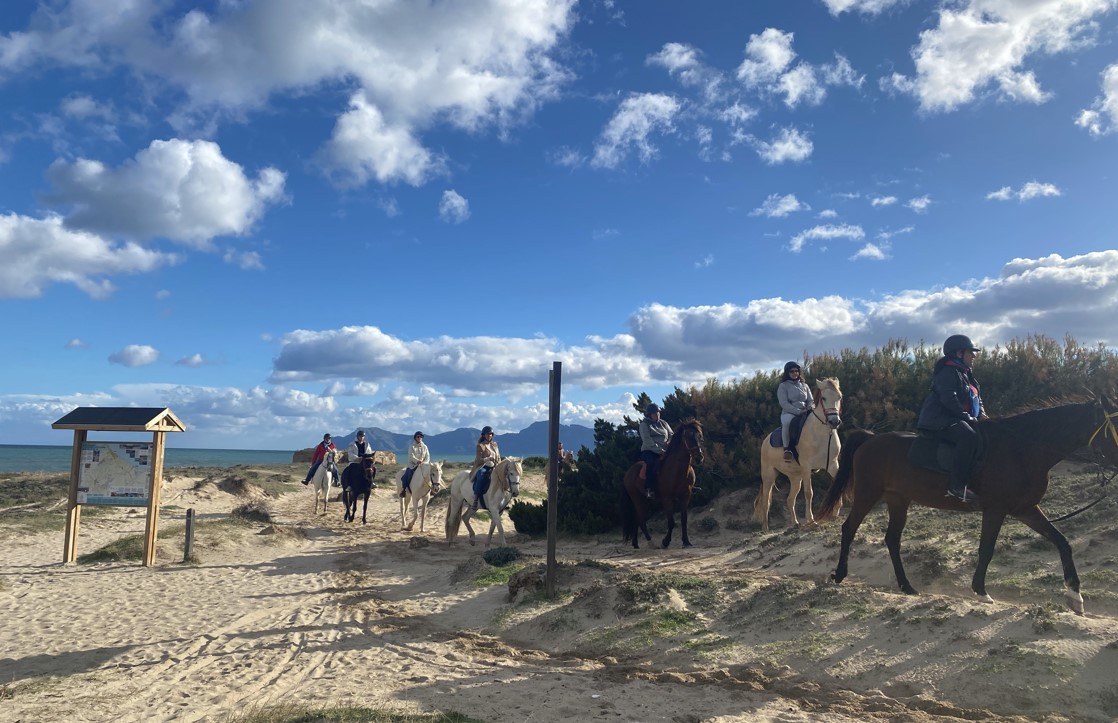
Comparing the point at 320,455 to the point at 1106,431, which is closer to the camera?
the point at 1106,431

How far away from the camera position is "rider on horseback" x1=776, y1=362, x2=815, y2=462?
1277 centimetres

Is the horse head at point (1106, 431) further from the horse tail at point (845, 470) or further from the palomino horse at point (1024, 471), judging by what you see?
the horse tail at point (845, 470)

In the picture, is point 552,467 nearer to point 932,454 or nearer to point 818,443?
point 932,454

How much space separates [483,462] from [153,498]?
6.42 meters

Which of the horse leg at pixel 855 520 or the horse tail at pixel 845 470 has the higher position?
the horse tail at pixel 845 470

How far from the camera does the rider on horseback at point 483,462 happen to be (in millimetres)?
14648

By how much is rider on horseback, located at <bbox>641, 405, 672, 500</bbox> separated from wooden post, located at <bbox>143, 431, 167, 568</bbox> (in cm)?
916

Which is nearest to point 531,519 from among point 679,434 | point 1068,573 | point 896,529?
point 679,434

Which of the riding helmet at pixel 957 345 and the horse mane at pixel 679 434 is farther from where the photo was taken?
the horse mane at pixel 679 434

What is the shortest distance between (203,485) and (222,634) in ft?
86.6

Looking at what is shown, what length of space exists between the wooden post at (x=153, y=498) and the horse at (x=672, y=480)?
9026mm

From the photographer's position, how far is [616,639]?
7016 mm

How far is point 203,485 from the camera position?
31188 millimetres

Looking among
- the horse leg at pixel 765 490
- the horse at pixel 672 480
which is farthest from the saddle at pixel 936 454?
the horse leg at pixel 765 490
